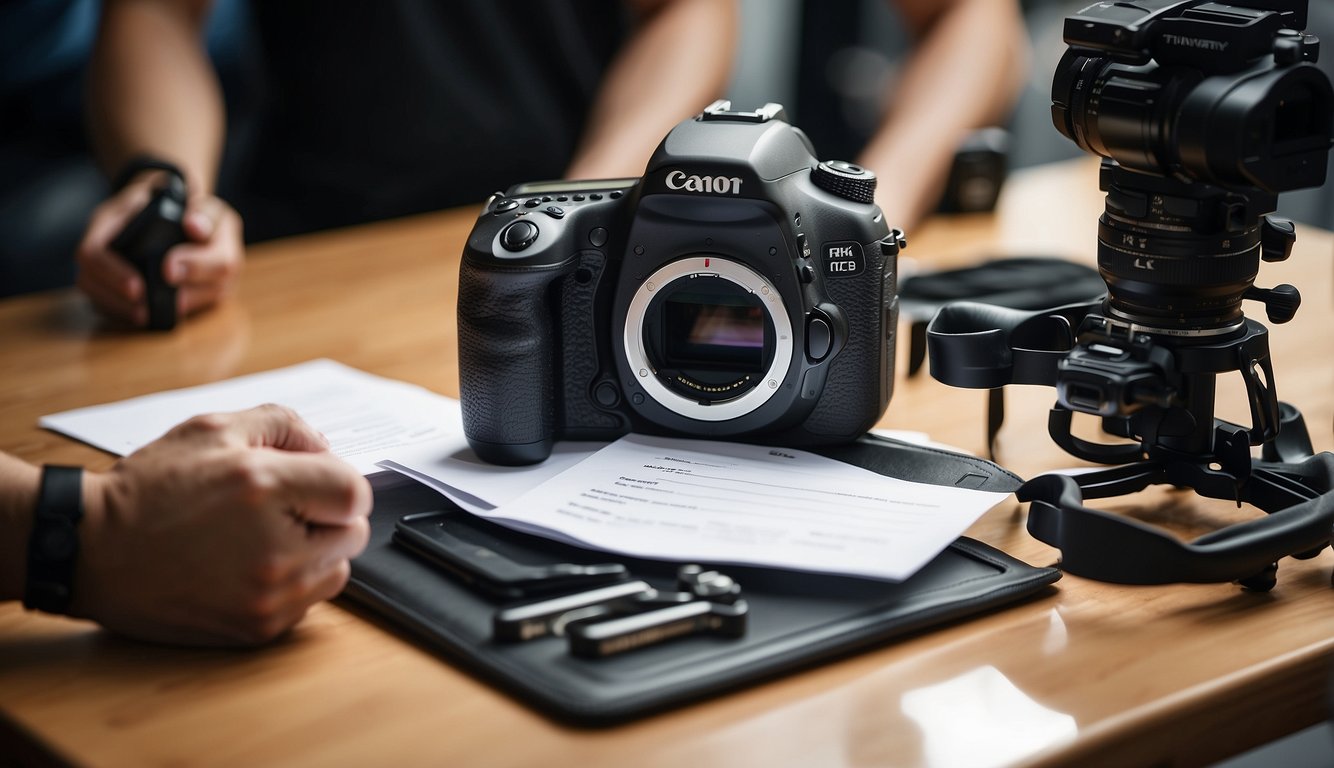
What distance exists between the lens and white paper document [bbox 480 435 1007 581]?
668mm

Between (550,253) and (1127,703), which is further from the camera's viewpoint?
(550,253)

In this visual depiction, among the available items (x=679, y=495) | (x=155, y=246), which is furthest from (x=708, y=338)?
(x=155, y=246)

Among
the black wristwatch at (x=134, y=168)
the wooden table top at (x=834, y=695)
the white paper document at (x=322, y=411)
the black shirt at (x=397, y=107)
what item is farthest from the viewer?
the black shirt at (x=397, y=107)

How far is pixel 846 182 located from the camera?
0.79 meters

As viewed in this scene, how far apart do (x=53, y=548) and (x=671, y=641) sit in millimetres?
295

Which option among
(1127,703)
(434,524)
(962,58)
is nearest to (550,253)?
(434,524)

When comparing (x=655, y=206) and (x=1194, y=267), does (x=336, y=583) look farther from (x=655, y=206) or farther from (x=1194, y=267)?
(x=1194, y=267)

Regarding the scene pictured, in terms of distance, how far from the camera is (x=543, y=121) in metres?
1.69

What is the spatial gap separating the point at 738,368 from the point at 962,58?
81 cm

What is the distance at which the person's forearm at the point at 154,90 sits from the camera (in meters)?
1.39

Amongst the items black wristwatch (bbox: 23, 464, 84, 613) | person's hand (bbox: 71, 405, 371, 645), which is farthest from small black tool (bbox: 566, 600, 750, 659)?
black wristwatch (bbox: 23, 464, 84, 613)

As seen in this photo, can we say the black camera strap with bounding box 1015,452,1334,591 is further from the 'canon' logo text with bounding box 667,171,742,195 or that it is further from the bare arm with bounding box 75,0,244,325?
the bare arm with bounding box 75,0,244,325

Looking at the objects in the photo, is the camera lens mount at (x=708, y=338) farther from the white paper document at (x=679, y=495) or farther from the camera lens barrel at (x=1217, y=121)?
the camera lens barrel at (x=1217, y=121)

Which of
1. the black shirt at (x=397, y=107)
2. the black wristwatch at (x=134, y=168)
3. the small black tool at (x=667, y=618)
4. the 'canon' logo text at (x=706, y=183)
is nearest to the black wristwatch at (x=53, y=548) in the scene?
→ the small black tool at (x=667, y=618)
